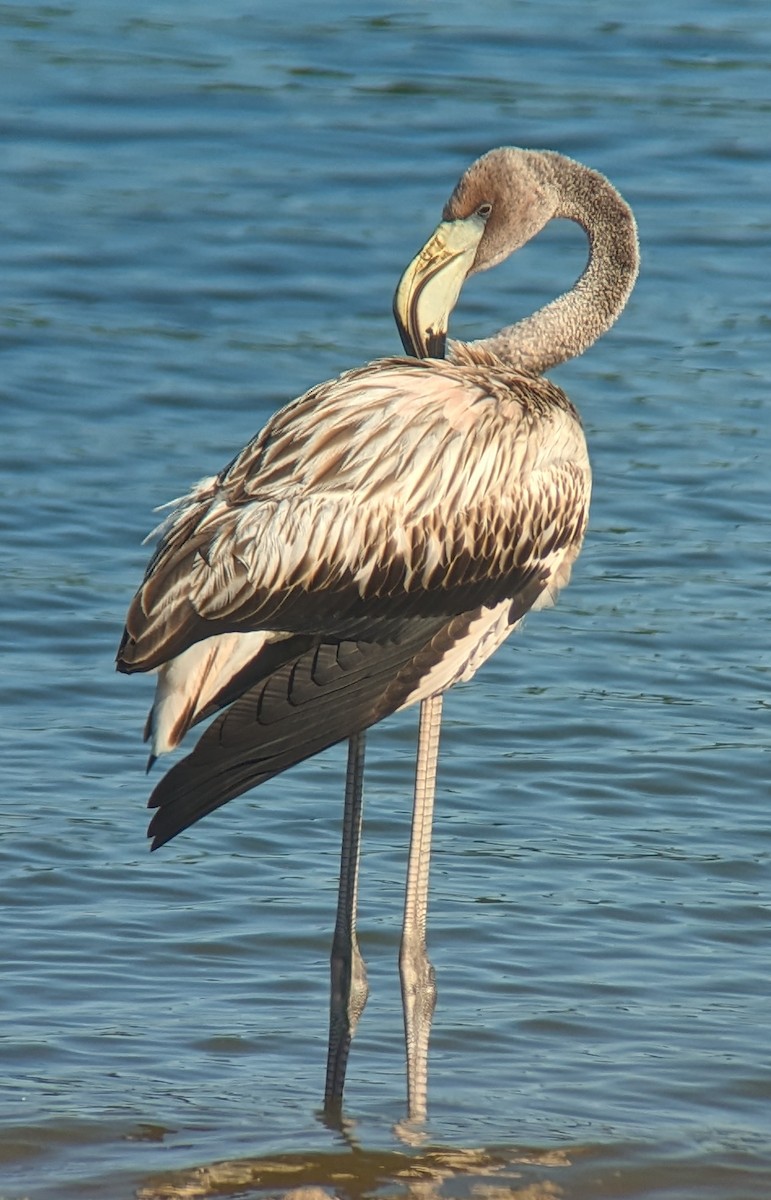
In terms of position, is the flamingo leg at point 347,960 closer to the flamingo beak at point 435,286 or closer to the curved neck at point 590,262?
the flamingo beak at point 435,286

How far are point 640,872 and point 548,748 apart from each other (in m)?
1.00

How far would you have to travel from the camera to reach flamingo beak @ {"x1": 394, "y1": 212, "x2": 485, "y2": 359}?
20.2ft

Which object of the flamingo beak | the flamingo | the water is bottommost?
the water

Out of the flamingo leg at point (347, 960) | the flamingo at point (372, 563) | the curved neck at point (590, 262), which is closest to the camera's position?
the flamingo at point (372, 563)

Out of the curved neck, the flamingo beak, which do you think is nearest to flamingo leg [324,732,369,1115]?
the flamingo beak

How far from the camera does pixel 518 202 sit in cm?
633

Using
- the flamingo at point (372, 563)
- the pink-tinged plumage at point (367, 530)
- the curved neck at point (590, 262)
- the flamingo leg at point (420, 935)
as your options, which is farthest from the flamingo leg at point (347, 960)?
the curved neck at point (590, 262)

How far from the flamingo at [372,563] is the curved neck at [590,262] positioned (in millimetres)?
15

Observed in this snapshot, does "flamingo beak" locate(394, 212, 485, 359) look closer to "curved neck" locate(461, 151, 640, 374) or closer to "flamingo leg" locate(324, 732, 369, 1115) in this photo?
"curved neck" locate(461, 151, 640, 374)

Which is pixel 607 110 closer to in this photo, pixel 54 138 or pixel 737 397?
pixel 54 138

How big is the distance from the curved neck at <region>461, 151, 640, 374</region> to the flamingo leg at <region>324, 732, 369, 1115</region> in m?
1.31

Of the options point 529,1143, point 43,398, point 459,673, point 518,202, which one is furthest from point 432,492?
point 43,398

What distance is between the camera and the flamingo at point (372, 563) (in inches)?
211

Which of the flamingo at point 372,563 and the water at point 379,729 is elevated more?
the flamingo at point 372,563
